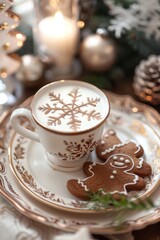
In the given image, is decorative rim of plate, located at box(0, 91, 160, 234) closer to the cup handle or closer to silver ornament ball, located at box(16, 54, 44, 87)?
the cup handle

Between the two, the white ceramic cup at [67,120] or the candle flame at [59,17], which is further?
the candle flame at [59,17]

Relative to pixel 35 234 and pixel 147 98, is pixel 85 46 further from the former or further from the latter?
pixel 35 234

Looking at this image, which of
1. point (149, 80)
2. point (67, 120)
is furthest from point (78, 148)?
point (149, 80)

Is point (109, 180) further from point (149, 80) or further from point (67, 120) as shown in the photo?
point (149, 80)

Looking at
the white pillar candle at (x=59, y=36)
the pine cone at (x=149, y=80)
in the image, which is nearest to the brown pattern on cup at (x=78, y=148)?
the pine cone at (x=149, y=80)

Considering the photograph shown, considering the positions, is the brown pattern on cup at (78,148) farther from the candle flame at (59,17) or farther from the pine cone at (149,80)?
the candle flame at (59,17)

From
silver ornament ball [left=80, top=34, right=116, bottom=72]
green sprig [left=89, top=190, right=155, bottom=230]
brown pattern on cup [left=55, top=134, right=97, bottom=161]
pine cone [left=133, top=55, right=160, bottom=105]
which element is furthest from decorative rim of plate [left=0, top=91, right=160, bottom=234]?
silver ornament ball [left=80, top=34, right=116, bottom=72]
